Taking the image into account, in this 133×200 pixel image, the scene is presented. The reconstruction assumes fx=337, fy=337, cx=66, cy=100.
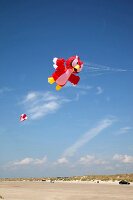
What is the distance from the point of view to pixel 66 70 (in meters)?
17.2

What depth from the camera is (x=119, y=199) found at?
39.6 m

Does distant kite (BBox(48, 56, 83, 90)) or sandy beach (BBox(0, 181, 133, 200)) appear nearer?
distant kite (BBox(48, 56, 83, 90))

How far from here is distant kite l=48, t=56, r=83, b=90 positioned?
16875 mm

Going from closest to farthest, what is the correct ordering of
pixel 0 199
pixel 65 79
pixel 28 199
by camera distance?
pixel 65 79 → pixel 0 199 → pixel 28 199

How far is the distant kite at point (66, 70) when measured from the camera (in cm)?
1688

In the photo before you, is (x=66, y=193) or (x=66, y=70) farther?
(x=66, y=193)

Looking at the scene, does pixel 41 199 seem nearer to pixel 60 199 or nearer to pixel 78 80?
pixel 60 199

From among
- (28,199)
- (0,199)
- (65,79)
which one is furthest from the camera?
(28,199)

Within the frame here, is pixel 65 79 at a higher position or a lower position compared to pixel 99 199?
higher

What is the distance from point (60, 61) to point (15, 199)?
24.8m

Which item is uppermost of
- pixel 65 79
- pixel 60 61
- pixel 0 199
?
pixel 60 61

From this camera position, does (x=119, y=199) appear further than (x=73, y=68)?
Yes

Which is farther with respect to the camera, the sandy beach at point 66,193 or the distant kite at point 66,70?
the sandy beach at point 66,193

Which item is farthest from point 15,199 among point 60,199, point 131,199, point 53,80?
point 53,80
